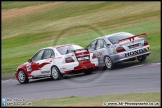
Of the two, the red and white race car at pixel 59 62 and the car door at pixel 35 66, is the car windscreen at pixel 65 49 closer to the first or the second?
the red and white race car at pixel 59 62

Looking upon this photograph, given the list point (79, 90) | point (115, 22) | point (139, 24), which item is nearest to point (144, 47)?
point (79, 90)

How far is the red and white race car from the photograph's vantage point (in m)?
21.6

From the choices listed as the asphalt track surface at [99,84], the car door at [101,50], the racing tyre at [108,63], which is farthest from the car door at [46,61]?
the racing tyre at [108,63]

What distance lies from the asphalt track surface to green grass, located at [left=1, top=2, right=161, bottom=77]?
7.77m

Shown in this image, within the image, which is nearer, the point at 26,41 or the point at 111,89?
the point at 111,89

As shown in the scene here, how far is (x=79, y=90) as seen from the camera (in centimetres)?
1727

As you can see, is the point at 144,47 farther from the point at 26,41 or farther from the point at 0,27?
the point at 0,27

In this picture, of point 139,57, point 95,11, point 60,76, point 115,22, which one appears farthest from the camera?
point 95,11

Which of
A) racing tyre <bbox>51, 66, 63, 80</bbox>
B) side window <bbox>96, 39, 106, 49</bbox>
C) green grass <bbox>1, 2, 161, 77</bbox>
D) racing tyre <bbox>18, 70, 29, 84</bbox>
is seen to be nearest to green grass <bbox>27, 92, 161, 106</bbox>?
racing tyre <bbox>51, 66, 63, 80</bbox>

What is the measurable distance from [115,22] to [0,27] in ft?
50.7

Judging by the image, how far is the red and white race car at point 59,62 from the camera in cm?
2156

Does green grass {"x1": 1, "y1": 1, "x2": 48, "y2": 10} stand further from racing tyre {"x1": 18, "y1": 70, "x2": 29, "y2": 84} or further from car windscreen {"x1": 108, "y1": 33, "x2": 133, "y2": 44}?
car windscreen {"x1": 108, "y1": 33, "x2": 133, "y2": 44}

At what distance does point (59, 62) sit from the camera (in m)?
21.8

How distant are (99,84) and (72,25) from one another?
3069 centimetres
